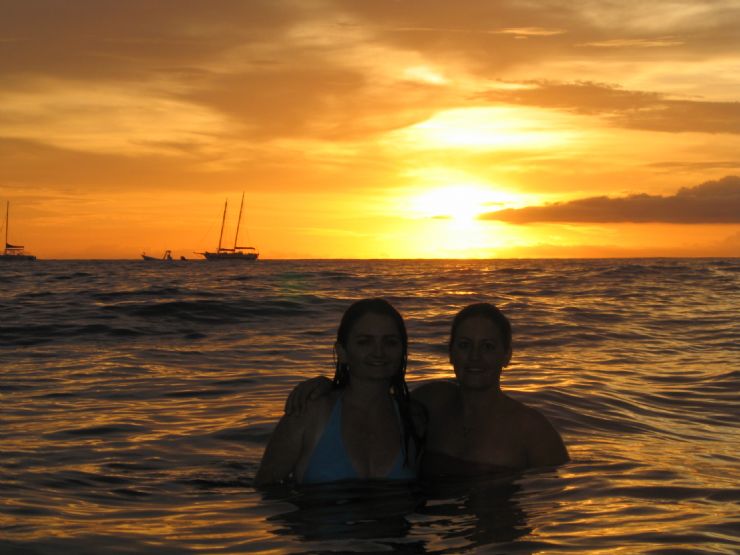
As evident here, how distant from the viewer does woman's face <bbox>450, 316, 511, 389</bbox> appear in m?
6.06

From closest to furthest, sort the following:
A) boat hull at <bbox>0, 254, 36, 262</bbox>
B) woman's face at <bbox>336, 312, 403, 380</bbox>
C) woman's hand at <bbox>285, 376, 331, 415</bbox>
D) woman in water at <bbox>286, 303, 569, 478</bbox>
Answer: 1. woman's face at <bbox>336, 312, 403, 380</bbox>
2. woman's hand at <bbox>285, 376, 331, 415</bbox>
3. woman in water at <bbox>286, 303, 569, 478</bbox>
4. boat hull at <bbox>0, 254, 36, 262</bbox>

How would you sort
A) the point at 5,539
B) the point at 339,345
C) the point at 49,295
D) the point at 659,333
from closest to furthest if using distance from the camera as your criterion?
the point at 5,539 → the point at 339,345 → the point at 659,333 → the point at 49,295

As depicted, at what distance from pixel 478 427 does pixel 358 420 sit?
48.5 inches

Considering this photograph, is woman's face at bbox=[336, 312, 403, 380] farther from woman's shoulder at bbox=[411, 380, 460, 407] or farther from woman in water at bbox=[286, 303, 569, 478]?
woman's shoulder at bbox=[411, 380, 460, 407]

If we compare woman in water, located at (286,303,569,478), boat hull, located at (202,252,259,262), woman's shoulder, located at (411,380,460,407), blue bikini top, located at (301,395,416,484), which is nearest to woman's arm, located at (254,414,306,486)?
blue bikini top, located at (301,395,416,484)

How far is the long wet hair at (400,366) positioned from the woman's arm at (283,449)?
42 centimetres

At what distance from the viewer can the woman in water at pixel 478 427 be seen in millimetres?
6340

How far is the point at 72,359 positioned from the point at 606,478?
10.4 meters

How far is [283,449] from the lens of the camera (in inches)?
226

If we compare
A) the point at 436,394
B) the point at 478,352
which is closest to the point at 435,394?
the point at 436,394

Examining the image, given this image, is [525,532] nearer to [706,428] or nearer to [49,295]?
[706,428]

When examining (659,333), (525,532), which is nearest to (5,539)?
(525,532)

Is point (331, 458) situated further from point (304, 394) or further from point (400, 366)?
point (400, 366)

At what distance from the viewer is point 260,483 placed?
20.1ft
